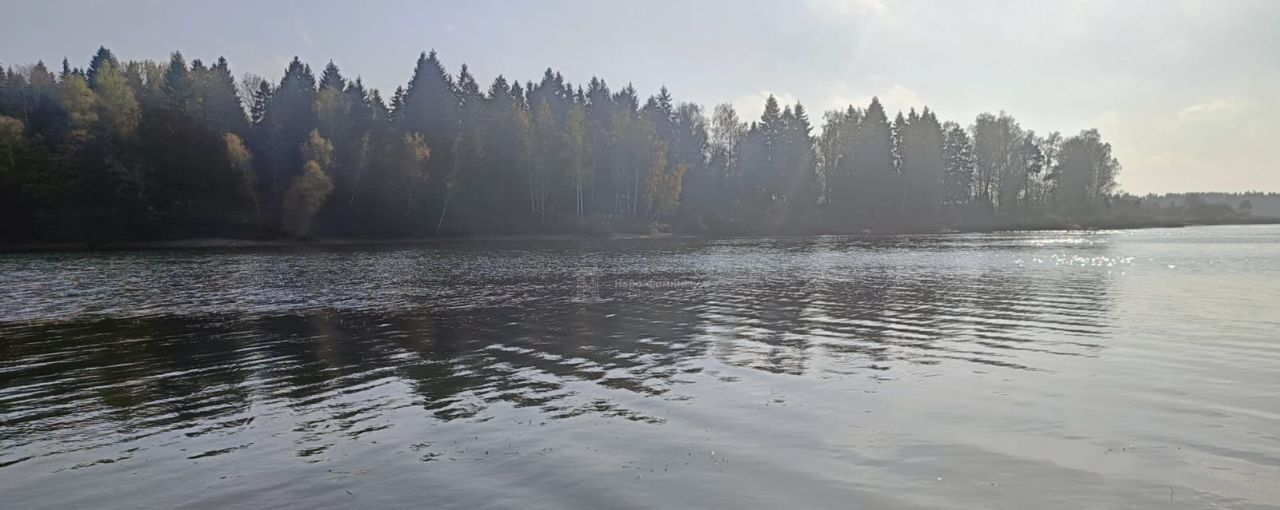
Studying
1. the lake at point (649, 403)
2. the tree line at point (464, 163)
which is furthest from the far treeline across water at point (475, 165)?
the lake at point (649, 403)

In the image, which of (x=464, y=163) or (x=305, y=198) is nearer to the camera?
(x=305, y=198)

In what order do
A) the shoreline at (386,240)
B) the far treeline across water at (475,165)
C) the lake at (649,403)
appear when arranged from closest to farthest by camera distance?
the lake at (649,403)
the shoreline at (386,240)
the far treeline across water at (475,165)

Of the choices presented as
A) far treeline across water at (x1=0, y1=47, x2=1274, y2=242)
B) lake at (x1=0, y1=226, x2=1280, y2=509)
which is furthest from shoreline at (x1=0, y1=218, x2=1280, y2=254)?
lake at (x1=0, y1=226, x2=1280, y2=509)

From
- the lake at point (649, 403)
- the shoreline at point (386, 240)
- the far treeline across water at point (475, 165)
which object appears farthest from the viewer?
the far treeline across water at point (475, 165)

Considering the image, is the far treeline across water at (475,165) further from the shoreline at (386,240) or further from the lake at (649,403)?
the lake at (649,403)

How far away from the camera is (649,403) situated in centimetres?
1309

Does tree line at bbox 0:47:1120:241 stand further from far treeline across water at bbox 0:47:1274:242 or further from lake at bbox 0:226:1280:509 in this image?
lake at bbox 0:226:1280:509

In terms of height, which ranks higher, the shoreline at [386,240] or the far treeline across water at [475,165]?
the far treeline across water at [475,165]

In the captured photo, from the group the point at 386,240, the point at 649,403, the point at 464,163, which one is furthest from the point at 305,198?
the point at 649,403

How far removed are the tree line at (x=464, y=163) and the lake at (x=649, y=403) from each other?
65.6 m

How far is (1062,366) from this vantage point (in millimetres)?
15922

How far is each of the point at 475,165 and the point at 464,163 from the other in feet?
5.95

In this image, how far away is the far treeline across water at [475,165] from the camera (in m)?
87.1

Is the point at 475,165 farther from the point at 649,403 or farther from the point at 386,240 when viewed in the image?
the point at 649,403
